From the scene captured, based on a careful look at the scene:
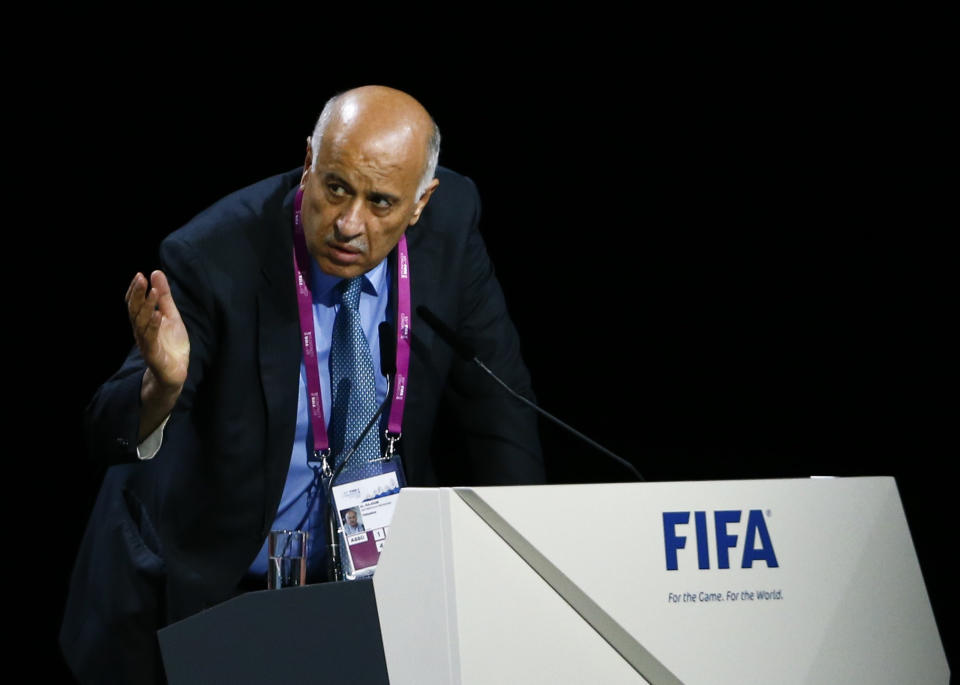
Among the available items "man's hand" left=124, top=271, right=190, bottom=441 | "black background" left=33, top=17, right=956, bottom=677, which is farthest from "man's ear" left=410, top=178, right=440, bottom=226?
"black background" left=33, top=17, right=956, bottom=677

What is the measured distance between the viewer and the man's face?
2182 mm

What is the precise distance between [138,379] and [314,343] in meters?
0.36

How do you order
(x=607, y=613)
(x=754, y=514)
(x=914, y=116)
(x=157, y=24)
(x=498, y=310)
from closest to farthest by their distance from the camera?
(x=607, y=613) < (x=754, y=514) < (x=498, y=310) < (x=157, y=24) < (x=914, y=116)

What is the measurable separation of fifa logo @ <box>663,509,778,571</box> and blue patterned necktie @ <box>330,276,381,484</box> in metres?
0.90

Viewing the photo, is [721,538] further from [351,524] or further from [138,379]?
[138,379]

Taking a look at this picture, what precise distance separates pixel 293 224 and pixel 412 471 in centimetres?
53

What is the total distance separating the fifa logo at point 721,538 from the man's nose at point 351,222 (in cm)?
100

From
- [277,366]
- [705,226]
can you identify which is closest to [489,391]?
[277,366]

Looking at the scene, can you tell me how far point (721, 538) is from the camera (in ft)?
4.63

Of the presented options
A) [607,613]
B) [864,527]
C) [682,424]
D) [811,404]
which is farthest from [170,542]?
[811,404]

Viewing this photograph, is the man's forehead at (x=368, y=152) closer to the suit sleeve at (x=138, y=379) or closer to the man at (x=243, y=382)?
the man at (x=243, y=382)

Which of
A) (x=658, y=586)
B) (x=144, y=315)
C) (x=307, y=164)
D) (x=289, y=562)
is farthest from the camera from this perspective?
(x=307, y=164)

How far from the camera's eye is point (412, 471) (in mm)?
2344

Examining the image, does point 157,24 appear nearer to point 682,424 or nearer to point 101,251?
point 101,251
